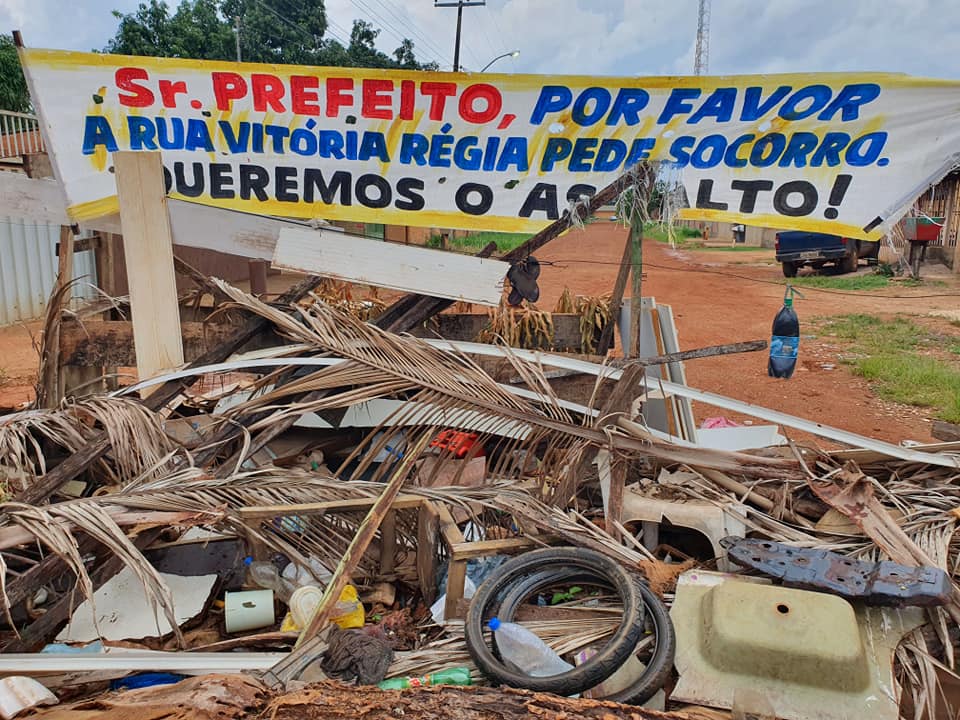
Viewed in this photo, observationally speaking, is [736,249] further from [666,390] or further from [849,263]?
[666,390]

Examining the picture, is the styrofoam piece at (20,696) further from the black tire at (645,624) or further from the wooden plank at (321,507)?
the black tire at (645,624)

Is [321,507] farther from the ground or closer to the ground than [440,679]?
farther from the ground

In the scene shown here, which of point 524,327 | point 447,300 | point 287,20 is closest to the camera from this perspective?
point 447,300

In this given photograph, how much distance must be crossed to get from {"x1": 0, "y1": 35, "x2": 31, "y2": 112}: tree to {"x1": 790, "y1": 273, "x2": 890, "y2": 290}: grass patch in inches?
1021

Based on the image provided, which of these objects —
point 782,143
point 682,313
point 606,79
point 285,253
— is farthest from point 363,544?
point 682,313

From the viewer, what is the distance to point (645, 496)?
330 cm

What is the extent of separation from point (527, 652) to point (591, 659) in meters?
0.29

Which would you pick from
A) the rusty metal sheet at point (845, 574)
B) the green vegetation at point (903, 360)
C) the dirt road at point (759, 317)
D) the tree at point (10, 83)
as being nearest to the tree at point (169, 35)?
the tree at point (10, 83)

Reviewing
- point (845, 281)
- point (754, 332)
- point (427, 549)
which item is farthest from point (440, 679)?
point (845, 281)

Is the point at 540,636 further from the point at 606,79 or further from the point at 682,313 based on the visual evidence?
the point at 682,313

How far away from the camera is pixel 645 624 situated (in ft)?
8.39

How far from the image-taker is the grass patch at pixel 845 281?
1750 cm

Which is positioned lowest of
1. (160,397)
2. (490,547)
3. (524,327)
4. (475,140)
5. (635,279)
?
(490,547)

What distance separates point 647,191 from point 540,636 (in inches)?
88.3
